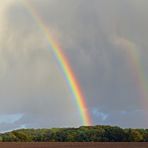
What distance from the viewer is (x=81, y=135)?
10638 cm

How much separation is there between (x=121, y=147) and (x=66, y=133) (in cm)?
3913

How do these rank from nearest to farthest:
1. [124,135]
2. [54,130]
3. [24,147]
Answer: [24,147] < [124,135] < [54,130]

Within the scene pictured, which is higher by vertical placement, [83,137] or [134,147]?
[83,137]

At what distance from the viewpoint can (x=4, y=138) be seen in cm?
9331

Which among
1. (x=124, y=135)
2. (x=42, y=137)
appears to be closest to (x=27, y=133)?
(x=42, y=137)

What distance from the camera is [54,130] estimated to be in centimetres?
11156

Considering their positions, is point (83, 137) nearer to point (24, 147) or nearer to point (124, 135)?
point (124, 135)

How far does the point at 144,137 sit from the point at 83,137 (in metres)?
15.5

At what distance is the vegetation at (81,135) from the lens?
323ft

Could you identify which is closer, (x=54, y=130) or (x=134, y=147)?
(x=134, y=147)

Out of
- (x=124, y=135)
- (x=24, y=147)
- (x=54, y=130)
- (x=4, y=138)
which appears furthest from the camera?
(x=54, y=130)

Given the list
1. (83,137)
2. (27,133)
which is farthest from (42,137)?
(83,137)

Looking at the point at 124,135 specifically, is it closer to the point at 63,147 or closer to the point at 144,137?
the point at 144,137

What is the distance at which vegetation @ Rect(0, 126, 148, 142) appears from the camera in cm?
9856
